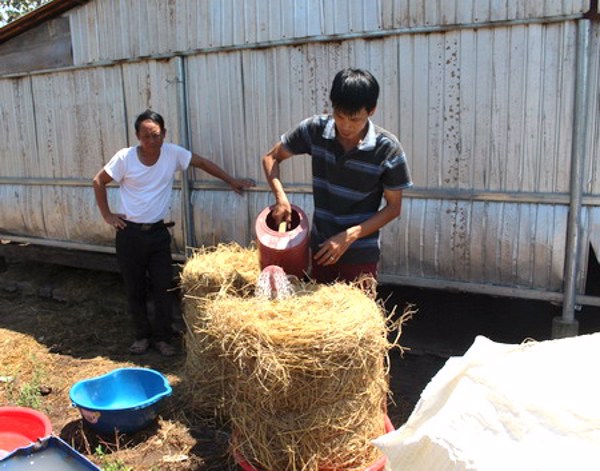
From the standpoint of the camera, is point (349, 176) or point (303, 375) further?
point (349, 176)

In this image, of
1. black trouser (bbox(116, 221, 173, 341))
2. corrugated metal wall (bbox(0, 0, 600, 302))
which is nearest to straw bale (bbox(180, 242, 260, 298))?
black trouser (bbox(116, 221, 173, 341))

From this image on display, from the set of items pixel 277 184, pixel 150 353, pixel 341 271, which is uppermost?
pixel 277 184

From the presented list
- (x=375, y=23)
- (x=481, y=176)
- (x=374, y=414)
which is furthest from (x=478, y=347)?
(x=375, y=23)

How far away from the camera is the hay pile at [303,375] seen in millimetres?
2561

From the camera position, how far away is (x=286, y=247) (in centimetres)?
297

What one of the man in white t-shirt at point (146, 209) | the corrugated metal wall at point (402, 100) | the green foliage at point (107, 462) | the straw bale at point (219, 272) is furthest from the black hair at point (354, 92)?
the green foliage at point (107, 462)

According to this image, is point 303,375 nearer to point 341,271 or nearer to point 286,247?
point 286,247

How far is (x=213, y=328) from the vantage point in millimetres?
2768

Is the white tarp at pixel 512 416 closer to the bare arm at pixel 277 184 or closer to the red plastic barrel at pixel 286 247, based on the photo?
the red plastic barrel at pixel 286 247

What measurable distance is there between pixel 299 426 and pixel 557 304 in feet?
7.95

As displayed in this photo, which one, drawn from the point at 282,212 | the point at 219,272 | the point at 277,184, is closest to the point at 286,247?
the point at 282,212

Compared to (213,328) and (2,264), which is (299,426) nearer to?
(213,328)

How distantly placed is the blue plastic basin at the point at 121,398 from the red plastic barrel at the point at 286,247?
139cm

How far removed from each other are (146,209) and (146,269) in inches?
22.9
